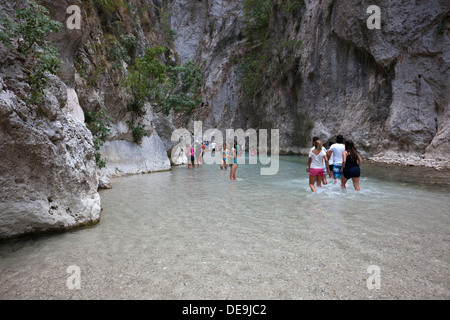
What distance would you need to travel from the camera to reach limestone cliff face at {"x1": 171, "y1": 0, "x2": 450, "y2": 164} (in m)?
14.2

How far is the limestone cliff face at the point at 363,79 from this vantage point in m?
14.2

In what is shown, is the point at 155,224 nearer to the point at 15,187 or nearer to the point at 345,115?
the point at 15,187

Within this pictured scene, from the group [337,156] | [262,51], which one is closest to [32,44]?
[337,156]

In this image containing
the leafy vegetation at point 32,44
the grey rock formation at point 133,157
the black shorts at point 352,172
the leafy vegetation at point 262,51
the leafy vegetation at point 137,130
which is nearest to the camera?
the leafy vegetation at point 32,44

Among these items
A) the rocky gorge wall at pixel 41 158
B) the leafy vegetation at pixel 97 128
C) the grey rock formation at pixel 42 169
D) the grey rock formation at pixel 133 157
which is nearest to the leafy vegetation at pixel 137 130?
the grey rock formation at pixel 133 157

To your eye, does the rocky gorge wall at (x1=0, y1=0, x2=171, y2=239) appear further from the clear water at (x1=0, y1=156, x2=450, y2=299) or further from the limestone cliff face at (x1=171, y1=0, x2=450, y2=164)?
the limestone cliff face at (x1=171, y1=0, x2=450, y2=164)

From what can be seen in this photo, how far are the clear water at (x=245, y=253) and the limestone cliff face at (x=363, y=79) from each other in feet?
38.1

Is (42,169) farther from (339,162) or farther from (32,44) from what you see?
(339,162)

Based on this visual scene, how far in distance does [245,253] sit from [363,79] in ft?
65.4

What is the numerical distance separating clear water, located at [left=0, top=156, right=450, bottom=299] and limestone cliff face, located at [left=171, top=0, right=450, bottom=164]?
38.1ft

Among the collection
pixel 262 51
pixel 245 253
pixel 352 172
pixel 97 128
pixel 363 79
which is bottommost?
pixel 245 253

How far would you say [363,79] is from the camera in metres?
18.7

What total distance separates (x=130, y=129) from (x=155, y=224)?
948cm

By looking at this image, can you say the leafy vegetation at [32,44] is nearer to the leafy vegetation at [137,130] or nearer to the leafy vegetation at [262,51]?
the leafy vegetation at [137,130]
